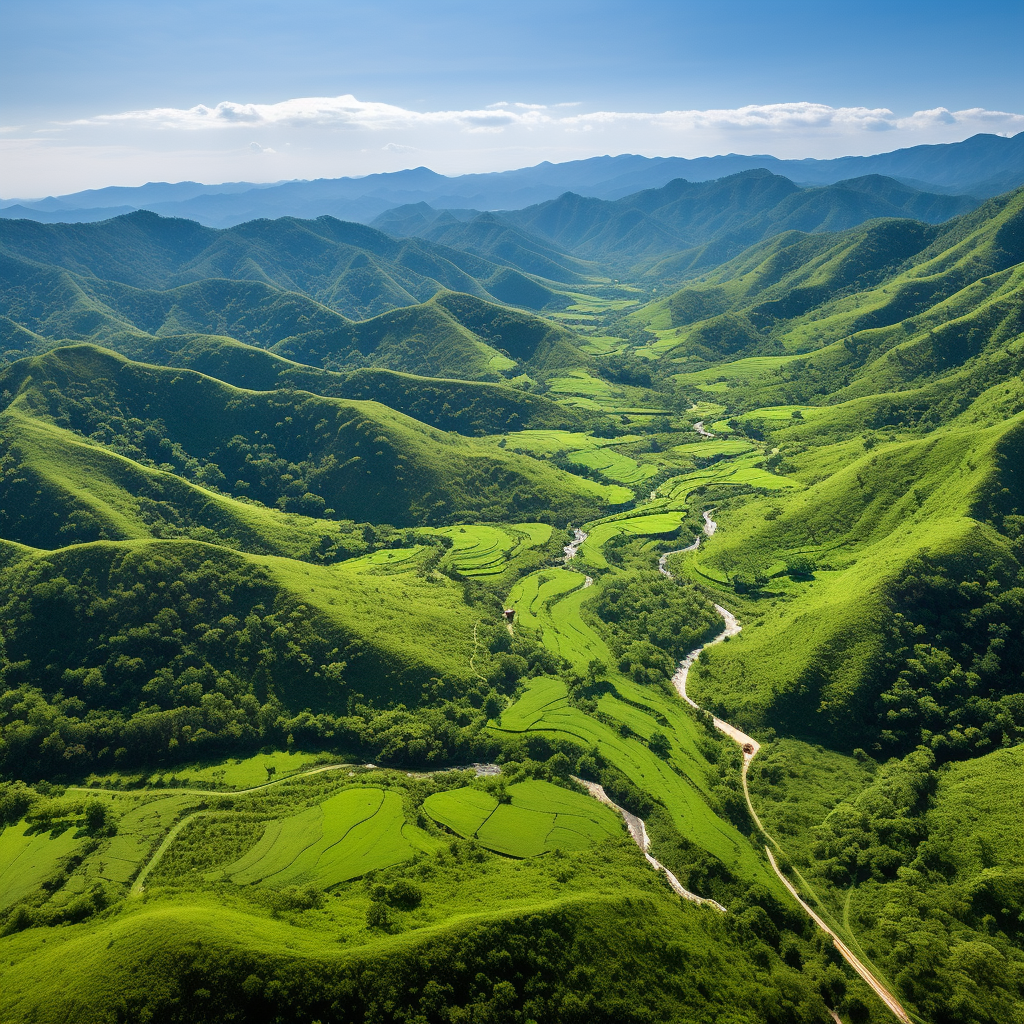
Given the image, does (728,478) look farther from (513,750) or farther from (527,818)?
(527,818)

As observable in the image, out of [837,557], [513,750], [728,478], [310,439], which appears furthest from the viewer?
[728,478]

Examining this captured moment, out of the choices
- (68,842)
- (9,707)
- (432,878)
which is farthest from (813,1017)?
(9,707)

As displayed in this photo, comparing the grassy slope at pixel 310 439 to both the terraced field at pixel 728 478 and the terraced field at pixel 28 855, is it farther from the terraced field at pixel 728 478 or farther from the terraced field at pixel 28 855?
the terraced field at pixel 28 855

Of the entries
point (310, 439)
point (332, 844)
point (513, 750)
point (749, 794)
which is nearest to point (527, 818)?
point (513, 750)

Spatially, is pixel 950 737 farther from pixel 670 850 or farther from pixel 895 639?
pixel 670 850

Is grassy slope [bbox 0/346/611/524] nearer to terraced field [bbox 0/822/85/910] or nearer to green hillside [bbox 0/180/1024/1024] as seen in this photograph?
green hillside [bbox 0/180/1024/1024]

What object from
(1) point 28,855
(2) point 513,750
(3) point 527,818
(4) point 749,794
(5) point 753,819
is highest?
(1) point 28,855

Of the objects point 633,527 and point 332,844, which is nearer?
point 332,844

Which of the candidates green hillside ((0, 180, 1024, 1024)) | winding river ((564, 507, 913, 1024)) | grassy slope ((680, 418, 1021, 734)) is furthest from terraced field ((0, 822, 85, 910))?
grassy slope ((680, 418, 1021, 734))
